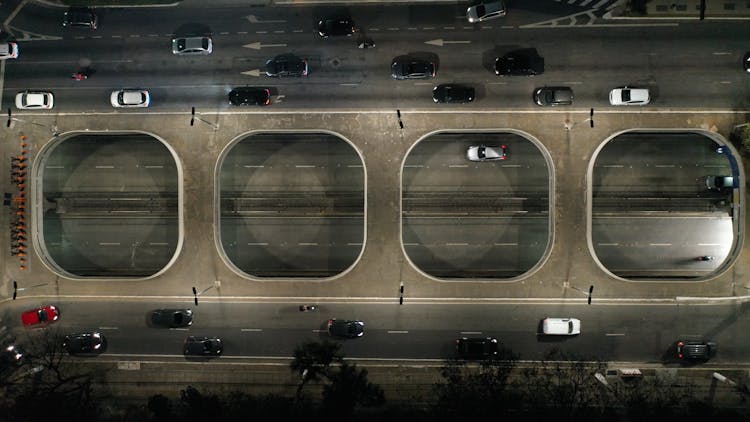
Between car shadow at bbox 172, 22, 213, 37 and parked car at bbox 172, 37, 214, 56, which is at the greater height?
car shadow at bbox 172, 22, 213, 37

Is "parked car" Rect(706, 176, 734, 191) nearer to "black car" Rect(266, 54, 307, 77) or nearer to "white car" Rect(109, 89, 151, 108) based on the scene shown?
"black car" Rect(266, 54, 307, 77)

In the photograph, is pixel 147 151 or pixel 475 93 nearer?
pixel 475 93

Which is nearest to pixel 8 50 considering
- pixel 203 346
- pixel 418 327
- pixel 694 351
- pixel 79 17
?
pixel 79 17

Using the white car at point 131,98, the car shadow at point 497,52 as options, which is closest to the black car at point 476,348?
the car shadow at point 497,52

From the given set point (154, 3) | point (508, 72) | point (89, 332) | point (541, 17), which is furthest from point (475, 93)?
point (89, 332)

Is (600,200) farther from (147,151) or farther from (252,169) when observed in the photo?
(147,151)

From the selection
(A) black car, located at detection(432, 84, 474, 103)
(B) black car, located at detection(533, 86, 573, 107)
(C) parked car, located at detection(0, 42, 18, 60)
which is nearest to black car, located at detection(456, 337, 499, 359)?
(A) black car, located at detection(432, 84, 474, 103)
